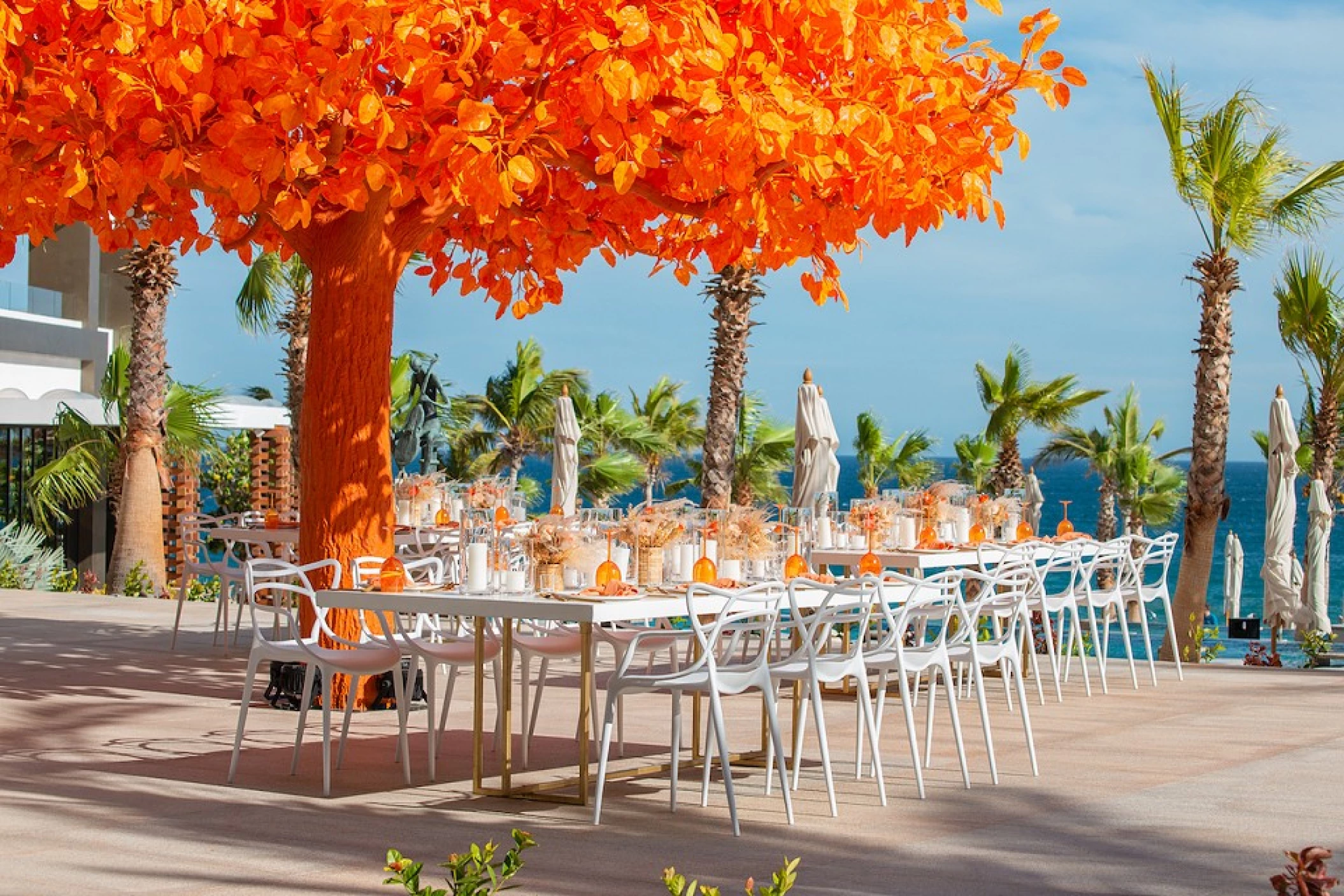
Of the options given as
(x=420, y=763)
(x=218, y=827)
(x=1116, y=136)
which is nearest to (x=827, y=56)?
(x=420, y=763)

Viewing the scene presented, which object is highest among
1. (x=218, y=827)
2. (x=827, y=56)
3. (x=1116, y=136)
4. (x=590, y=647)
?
(x=1116, y=136)

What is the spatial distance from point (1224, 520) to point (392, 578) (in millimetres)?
28970

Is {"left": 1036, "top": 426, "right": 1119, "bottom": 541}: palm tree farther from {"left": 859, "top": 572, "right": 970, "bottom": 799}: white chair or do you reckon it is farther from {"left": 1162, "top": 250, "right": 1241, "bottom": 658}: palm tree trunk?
{"left": 859, "top": 572, "right": 970, "bottom": 799}: white chair

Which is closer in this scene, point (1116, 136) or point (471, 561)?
point (471, 561)

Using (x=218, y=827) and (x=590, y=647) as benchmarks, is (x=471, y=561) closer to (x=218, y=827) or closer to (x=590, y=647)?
(x=590, y=647)

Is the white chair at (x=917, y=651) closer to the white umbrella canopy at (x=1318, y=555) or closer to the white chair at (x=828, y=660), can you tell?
the white chair at (x=828, y=660)

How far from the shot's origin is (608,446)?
28.6 m

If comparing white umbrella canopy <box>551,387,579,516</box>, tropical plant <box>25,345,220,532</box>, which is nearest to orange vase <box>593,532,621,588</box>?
white umbrella canopy <box>551,387,579,516</box>

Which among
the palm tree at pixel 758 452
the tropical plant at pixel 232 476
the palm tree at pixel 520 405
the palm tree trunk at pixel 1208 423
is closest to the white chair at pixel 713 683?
the palm tree trunk at pixel 1208 423

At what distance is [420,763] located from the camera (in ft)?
24.8

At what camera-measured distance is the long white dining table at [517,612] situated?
6.33 metres

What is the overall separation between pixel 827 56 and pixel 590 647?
2990mm

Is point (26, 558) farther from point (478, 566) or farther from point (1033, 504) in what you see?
point (478, 566)

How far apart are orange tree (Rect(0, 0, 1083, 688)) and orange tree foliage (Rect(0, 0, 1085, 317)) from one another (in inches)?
0.5
